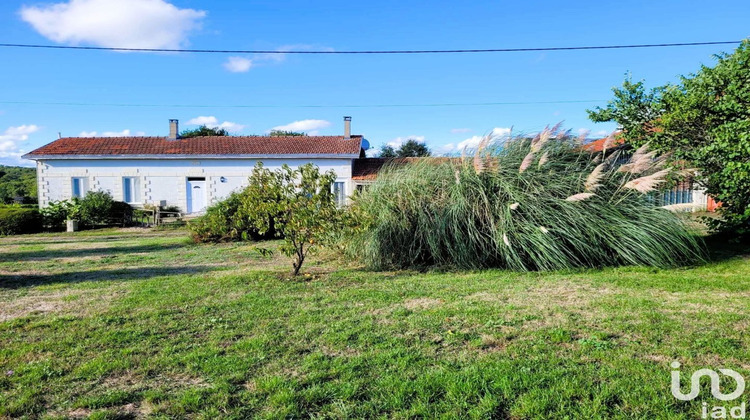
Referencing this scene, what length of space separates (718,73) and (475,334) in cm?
742

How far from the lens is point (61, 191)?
948 inches

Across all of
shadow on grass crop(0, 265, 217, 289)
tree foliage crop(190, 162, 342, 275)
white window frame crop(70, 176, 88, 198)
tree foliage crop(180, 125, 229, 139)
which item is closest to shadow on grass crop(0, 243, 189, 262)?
shadow on grass crop(0, 265, 217, 289)

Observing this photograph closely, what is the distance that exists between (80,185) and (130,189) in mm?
2468

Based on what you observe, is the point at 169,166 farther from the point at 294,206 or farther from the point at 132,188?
the point at 294,206

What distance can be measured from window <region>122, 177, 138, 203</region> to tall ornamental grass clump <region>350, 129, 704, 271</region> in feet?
65.6

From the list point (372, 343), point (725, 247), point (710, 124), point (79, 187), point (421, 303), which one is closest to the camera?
point (372, 343)

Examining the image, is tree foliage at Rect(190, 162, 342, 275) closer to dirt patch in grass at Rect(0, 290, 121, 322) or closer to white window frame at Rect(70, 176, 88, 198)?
dirt patch in grass at Rect(0, 290, 121, 322)

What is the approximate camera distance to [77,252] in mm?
11672

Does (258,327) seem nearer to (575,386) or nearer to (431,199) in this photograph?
(575,386)

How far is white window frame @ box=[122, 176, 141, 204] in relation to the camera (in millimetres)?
24406

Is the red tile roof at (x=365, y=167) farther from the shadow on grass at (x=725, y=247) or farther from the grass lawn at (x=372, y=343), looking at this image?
the grass lawn at (x=372, y=343)

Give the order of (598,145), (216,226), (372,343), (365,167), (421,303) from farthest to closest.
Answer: (365,167), (216,226), (598,145), (421,303), (372,343)

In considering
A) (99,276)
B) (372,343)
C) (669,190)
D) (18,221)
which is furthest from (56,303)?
(18,221)

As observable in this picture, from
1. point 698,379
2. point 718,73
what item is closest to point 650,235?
point 718,73
